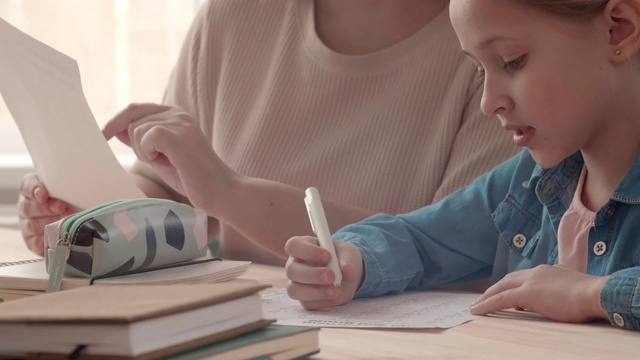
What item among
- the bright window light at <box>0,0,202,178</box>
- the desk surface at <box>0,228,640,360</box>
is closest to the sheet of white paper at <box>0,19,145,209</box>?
the desk surface at <box>0,228,640,360</box>

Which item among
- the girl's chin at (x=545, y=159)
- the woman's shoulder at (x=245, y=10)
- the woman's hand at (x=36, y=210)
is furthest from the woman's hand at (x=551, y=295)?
the woman's shoulder at (x=245, y=10)

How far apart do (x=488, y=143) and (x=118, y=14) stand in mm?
1211

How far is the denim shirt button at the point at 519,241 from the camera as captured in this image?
121 cm

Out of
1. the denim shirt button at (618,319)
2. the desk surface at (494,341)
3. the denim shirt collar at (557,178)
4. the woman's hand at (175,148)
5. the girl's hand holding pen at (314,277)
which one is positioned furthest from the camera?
the woman's hand at (175,148)

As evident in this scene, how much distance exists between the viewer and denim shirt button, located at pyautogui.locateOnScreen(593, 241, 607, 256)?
107cm

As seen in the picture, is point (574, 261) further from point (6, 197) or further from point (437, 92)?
point (6, 197)

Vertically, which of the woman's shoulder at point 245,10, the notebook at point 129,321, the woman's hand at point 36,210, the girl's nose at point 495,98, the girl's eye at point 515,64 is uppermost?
the woman's shoulder at point 245,10

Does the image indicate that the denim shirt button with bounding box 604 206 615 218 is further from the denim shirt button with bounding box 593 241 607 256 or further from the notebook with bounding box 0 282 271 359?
the notebook with bounding box 0 282 271 359

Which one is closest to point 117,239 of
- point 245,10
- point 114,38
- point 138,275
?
point 138,275

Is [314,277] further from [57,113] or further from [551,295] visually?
[57,113]

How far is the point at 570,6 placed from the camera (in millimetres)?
999

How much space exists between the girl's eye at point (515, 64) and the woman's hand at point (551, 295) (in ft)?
0.70

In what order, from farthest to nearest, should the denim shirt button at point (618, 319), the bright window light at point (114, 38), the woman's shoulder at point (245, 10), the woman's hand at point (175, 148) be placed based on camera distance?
the bright window light at point (114, 38), the woman's shoulder at point (245, 10), the woman's hand at point (175, 148), the denim shirt button at point (618, 319)

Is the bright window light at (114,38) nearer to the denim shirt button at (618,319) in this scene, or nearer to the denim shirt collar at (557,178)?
the denim shirt collar at (557,178)
